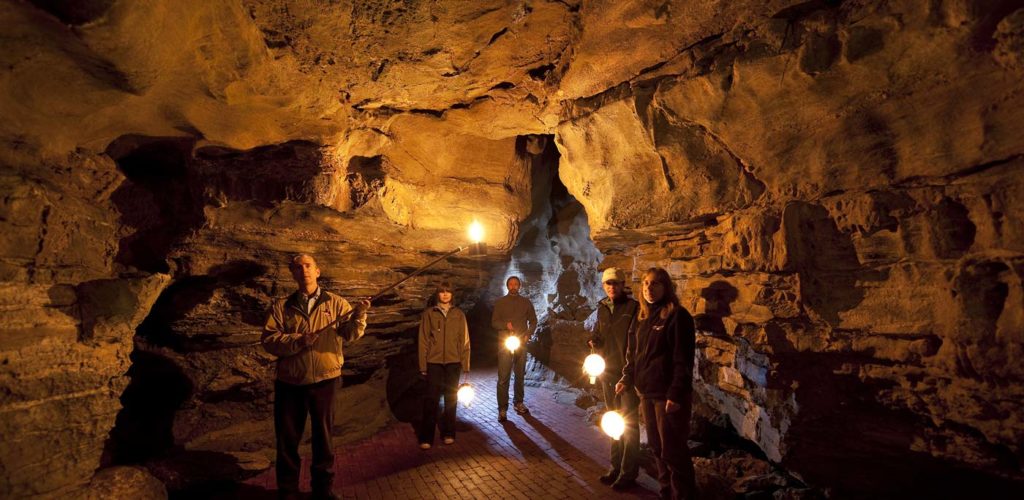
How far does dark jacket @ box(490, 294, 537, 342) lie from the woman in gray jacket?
99 centimetres

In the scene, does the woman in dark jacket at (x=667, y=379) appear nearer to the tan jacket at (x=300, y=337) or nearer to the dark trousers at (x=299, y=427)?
the tan jacket at (x=300, y=337)

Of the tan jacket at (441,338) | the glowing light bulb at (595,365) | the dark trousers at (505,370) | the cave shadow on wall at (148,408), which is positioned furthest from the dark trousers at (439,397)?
the cave shadow on wall at (148,408)

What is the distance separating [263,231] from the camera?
188 inches

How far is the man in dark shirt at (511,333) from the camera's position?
626 centimetres

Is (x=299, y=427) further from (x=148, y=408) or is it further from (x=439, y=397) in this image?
(x=148, y=408)

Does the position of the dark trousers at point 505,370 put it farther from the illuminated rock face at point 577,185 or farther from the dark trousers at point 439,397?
the illuminated rock face at point 577,185

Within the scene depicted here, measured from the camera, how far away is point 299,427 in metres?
3.74

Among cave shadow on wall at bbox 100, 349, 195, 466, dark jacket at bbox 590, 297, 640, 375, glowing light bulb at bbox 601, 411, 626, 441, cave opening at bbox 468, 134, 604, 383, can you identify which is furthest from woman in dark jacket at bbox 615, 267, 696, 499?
cave shadow on wall at bbox 100, 349, 195, 466

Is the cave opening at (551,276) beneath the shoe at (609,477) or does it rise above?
above

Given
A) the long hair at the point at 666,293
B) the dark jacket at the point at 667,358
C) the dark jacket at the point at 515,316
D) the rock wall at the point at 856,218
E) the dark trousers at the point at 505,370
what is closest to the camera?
the rock wall at the point at 856,218

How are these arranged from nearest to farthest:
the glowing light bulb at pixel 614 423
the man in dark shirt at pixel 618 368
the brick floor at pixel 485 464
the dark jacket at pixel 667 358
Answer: the dark jacket at pixel 667 358, the glowing light bulb at pixel 614 423, the man in dark shirt at pixel 618 368, the brick floor at pixel 485 464

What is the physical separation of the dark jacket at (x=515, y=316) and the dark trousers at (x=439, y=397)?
1101mm

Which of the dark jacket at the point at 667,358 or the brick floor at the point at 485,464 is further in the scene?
the brick floor at the point at 485,464

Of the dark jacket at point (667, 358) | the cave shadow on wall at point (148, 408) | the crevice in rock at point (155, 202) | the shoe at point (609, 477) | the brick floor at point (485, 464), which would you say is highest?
the crevice in rock at point (155, 202)
